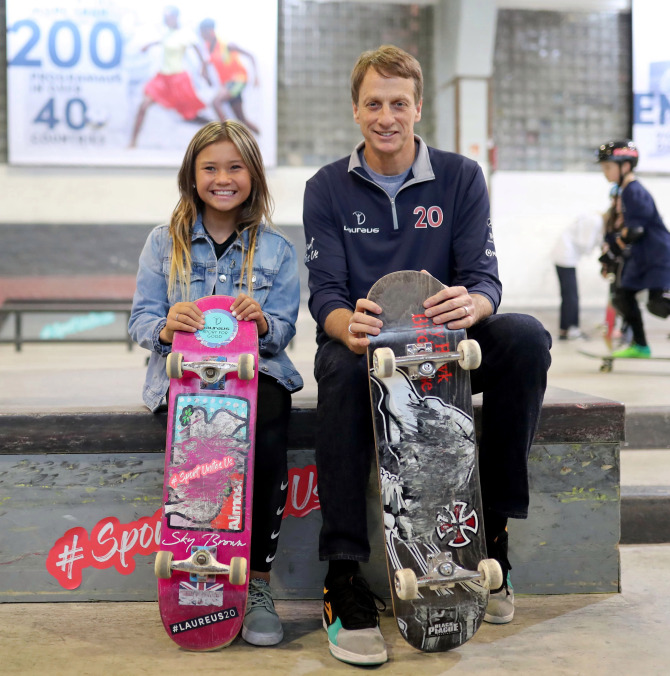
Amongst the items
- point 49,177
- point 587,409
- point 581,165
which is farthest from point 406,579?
point 581,165

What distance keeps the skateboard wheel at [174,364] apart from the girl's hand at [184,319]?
92 mm

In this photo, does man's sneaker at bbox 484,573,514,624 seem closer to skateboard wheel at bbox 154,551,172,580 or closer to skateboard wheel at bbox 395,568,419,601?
skateboard wheel at bbox 395,568,419,601

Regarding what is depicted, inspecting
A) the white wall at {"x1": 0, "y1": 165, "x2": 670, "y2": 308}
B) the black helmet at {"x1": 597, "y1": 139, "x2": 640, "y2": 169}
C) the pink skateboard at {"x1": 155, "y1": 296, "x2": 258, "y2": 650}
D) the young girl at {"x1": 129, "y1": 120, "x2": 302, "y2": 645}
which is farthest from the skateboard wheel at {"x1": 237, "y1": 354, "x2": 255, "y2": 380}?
the white wall at {"x1": 0, "y1": 165, "x2": 670, "y2": 308}

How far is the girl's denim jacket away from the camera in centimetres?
165

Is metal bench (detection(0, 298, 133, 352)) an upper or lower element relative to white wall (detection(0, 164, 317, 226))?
lower

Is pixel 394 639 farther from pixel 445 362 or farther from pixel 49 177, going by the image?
pixel 49 177

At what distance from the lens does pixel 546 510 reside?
170cm

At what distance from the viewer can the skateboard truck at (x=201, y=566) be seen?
137cm

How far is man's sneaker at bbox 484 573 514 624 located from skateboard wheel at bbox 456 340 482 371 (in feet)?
1.63

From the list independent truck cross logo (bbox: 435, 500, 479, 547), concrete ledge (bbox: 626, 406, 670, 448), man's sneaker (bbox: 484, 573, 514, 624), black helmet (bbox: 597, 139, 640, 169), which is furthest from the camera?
black helmet (bbox: 597, 139, 640, 169)

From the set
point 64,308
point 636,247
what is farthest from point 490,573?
point 64,308

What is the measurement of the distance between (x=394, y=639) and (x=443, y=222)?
88cm

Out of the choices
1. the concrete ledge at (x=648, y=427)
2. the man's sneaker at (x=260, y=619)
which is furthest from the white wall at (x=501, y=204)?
the man's sneaker at (x=260, y=619)

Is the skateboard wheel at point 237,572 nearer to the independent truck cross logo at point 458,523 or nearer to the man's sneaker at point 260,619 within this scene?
the man's sneaker at point 260,619
